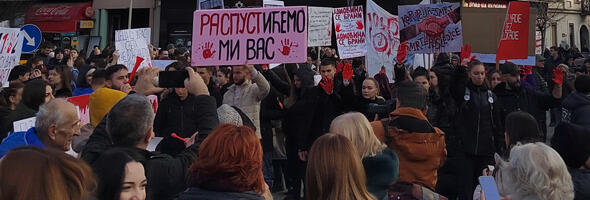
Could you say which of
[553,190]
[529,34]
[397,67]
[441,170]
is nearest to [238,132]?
[553,190]

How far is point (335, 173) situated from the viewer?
310 centimetres

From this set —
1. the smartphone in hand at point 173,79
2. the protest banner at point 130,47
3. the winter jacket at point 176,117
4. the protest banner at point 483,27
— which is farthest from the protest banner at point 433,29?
the smartphone in hand at point 173,79

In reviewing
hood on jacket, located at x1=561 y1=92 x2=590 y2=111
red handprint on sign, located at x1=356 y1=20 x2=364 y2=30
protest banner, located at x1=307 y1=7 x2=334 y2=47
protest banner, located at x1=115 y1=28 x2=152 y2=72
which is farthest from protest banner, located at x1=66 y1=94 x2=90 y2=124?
red handprint on sign, located at x1=356 y1=20 x2=364 y2=30

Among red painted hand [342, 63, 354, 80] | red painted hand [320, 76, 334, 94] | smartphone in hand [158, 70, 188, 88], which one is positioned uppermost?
red painted hand [342, 63, 354, 80]

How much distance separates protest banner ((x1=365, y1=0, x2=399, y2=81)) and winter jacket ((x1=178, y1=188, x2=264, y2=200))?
753cm

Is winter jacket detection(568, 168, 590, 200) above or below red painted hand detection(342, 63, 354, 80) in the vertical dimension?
below

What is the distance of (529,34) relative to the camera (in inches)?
372

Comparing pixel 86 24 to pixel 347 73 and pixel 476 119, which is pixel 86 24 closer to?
pixel 347 73

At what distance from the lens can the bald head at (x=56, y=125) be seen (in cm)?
382

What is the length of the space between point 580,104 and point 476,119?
120cm

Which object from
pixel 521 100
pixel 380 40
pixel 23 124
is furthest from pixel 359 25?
pixel 23 124

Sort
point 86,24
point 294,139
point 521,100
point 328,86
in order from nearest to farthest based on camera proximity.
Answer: point 328,86 → point 521,100 → point 294,139 → point 86,24

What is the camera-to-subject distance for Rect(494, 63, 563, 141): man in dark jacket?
703 cm

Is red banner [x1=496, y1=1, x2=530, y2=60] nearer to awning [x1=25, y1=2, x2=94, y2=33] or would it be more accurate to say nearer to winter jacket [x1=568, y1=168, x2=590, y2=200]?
winter jacket [x1=568, y1=168, x2=590, y2=200]
